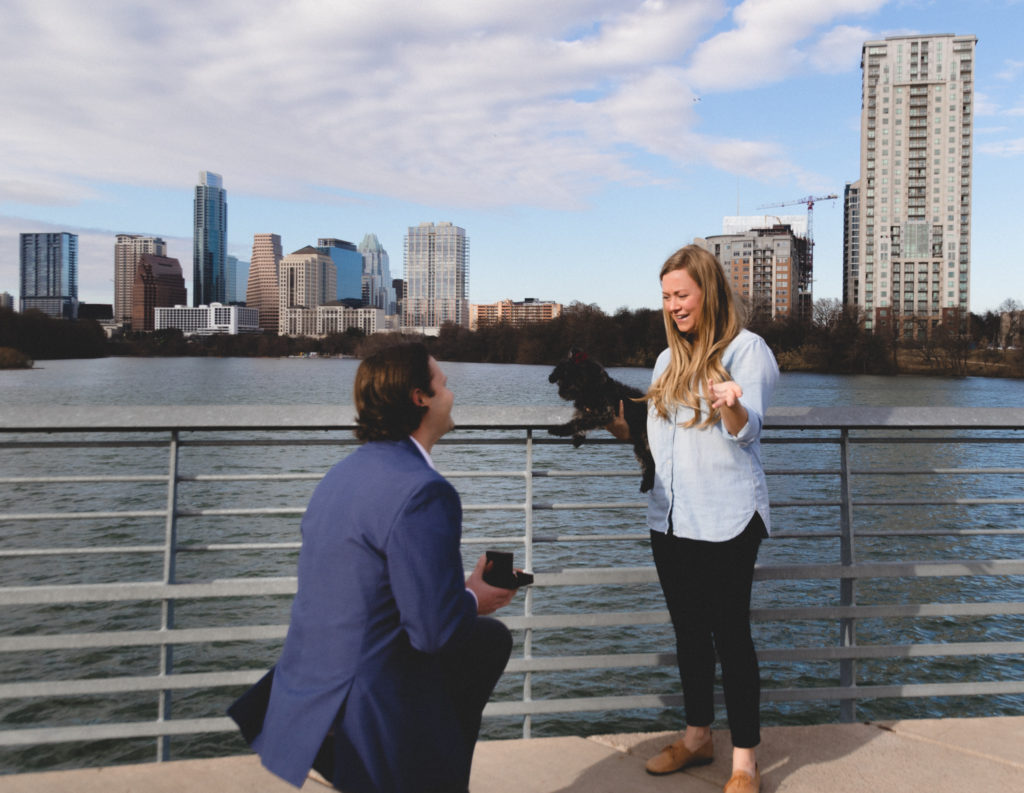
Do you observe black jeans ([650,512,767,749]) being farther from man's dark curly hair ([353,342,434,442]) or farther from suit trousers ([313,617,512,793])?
man's dark curly hair ([353,342,434,442])

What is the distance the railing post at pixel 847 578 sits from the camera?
3.31m

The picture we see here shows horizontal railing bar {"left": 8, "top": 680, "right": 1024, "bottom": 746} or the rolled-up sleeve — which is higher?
Answer: the rolled-up sleeve

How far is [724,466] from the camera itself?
2.60 m

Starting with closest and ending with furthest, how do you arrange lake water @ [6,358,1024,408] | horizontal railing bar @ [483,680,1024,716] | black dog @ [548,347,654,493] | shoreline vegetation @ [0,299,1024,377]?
1. black dog @ [548,347,654,493]
2. horizontal railing bar @ [483,680,1024,716]
3. lake water @ [6,358,1024,408]
4. shoreline vegetation @ [0,299,1024,377]

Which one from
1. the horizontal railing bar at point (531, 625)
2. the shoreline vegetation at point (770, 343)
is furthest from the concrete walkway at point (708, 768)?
the shoreline vegetation at point (770, 343)

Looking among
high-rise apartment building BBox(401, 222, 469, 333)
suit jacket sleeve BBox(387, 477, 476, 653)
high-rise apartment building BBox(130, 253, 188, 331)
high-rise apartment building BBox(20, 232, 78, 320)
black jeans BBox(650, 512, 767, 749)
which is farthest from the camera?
high-rise apartment building BBox(20, 232, 78, 320)

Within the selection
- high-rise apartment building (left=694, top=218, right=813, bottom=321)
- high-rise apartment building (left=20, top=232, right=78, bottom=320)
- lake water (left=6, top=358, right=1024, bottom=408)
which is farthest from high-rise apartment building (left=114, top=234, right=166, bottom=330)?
high-rise apartment building (left=694, top=218, right=813, bottom=321)

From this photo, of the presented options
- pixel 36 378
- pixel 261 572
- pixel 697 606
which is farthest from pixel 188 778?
pixel 36 378

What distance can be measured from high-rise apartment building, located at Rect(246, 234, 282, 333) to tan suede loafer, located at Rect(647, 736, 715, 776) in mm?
153875

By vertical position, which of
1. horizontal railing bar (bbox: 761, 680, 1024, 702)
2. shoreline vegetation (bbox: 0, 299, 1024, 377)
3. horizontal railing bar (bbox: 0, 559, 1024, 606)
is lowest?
horizontal railing bar (bbox: 761, 680, 1024, 702)

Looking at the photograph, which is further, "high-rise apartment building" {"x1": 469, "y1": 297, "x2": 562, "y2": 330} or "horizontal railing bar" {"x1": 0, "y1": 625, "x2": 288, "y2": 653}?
"high-rise apartment building" {"x1": 469, "y1": 297, "x2": 562, "y2": 330}

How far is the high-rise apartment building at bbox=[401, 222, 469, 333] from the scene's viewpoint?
147 meters

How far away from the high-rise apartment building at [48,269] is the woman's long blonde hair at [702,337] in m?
192

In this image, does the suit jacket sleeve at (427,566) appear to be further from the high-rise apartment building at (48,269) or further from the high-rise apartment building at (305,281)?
the high-rise apartment building at (48,269)
